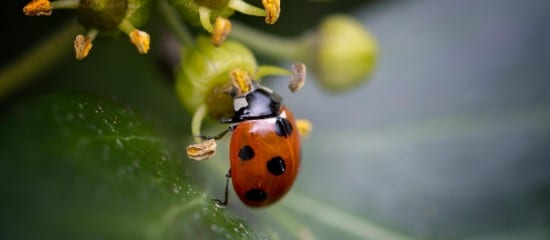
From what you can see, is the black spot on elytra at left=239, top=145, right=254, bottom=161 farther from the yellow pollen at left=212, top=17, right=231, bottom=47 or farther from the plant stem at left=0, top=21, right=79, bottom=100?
the plant stem at left=0, top=21, right=79, bottom=100

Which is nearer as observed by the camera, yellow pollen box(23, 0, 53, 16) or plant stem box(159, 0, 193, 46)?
yellow pollen box(23, 0, 53, 16)

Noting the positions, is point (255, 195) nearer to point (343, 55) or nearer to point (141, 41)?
point (141, 41)

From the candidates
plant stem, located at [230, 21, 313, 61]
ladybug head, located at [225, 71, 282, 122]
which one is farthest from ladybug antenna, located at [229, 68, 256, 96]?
plant stem, located at [230, 21, 313, 61]

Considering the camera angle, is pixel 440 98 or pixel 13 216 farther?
pixel 440 98

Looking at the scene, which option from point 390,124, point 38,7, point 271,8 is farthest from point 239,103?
point 390,124

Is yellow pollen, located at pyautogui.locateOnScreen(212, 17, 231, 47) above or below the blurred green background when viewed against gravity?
above

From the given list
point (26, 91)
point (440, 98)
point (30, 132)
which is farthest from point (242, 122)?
point (440, 98)

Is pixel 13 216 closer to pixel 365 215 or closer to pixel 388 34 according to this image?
pixel 365 215
